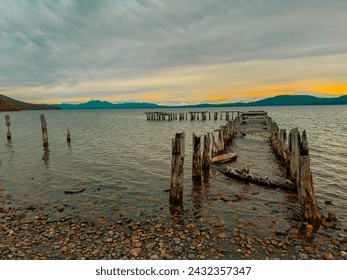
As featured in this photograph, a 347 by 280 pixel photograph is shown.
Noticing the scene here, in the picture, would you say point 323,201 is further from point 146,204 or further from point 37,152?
point 37,152

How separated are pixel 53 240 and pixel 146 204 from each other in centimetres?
388

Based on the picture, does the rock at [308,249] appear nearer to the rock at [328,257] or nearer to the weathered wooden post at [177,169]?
the rock at [328,257]

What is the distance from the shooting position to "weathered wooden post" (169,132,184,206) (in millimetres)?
9102

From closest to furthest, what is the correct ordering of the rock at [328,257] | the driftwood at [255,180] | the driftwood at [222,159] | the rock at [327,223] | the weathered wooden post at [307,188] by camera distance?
the rock at [328,257] < the rock at [327,223] < the weathered wooden post at [307,188] < the driftwood at [255,180] < the driftwood at [222,159]

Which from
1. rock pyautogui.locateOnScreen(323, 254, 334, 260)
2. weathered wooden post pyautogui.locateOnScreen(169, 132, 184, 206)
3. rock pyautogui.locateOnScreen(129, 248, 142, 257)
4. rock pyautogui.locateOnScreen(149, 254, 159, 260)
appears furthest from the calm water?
rock pyautogui.locateOnScreen(149, 254, 159, 260)

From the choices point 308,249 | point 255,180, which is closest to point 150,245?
point 308,249

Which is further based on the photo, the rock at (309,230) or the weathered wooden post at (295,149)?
the weathered wooden post at (295,149)

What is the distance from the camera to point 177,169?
9273mm

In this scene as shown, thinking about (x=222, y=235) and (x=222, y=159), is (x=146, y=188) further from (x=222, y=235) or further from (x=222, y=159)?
(x=222, y=159)

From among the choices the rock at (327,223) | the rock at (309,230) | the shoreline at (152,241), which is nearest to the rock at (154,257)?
the shoreline at (152,241)

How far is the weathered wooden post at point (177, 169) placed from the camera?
9.10m

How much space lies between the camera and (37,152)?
75.4 feet

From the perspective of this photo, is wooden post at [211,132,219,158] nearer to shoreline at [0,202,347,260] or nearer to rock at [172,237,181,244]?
shoreline at [0,202,347,260]
